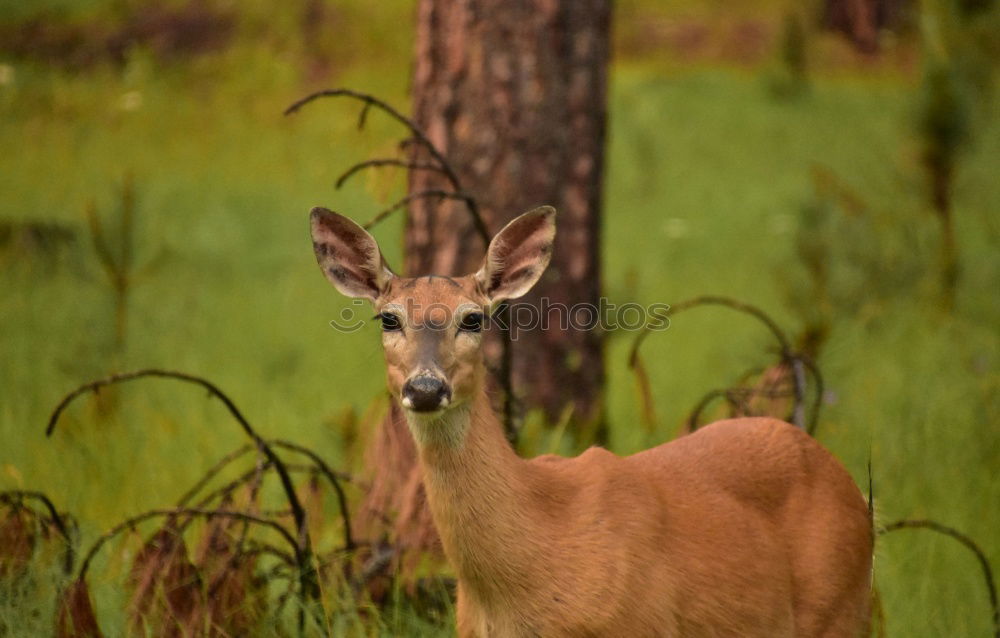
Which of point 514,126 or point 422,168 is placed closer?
point 422,168

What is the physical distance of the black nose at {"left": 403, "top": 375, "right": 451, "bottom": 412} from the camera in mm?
2826

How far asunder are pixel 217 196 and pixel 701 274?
4843mm

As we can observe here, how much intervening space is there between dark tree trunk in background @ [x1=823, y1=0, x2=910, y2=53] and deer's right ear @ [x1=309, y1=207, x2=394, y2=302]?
606 cm

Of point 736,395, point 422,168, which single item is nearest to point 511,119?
point 422,168

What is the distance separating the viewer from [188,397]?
650 cm

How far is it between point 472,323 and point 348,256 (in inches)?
17.7

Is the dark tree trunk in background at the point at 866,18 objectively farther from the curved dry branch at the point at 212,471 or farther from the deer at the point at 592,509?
the curved dry branch at the point at 212,471

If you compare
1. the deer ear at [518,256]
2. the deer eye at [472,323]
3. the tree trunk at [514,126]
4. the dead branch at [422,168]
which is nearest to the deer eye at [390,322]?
the deer eye at [472,323]

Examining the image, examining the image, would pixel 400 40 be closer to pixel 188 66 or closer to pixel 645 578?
pixel 188 66

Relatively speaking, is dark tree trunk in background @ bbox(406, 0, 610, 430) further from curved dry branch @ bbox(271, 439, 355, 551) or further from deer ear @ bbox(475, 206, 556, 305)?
deer ear @ bbox(475, 206, 556, 305)

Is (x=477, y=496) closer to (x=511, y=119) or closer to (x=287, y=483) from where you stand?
(x=287, y=483)

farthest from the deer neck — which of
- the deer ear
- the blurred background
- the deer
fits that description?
the blurred background

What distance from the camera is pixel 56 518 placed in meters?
3.64

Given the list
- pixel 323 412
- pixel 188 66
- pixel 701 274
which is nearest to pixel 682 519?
pixel 323 412
